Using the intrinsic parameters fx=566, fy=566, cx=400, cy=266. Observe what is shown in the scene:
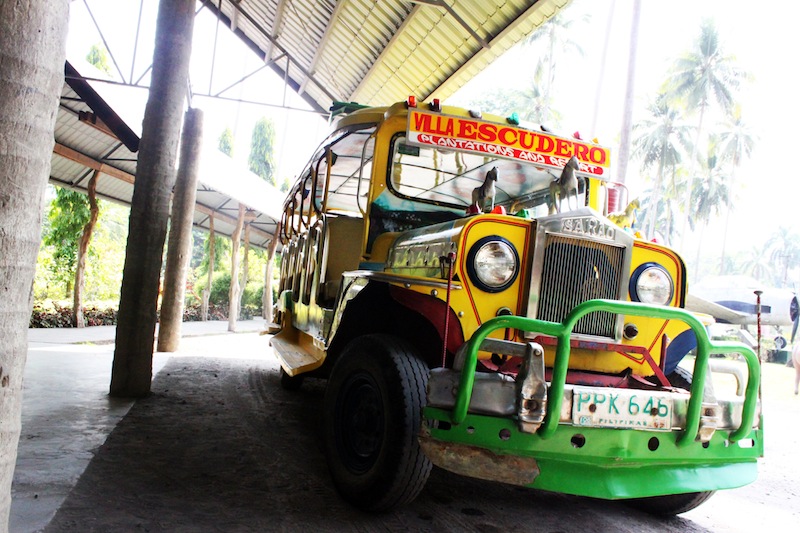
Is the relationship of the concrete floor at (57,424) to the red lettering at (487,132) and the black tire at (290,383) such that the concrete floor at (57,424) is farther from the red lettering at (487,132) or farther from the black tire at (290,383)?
the red lettering at (487,132)

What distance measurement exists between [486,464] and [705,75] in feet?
113

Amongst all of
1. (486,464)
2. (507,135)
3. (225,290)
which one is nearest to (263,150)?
(225,290)

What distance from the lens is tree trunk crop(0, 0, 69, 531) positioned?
1614 mm

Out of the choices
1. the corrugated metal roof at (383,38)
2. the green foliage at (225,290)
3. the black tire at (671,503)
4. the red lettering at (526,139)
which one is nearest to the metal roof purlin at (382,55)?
the corrugated metal roof at (383,38)

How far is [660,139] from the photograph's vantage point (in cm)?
3384

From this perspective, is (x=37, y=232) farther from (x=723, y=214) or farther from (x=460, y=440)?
(x=723, y=214)

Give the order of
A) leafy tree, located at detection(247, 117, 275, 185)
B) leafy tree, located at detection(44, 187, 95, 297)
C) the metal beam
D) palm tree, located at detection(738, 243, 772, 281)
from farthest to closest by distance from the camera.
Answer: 1. palm tree, located at detection(738, 243, 772, 281)
2. leafy tree, located at detection(247, 117, 275, 185)
3. leafy tree, located at detection(44, 187, 95, 297)
4. the metal beam

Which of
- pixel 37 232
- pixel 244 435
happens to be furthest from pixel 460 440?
pixel 244 435

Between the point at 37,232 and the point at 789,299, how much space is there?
1352 centimetres

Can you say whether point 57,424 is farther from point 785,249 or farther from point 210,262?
point 785,249

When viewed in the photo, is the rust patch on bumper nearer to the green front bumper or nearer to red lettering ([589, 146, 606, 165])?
the green front bumper

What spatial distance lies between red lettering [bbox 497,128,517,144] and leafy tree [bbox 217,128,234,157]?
89.6 feet

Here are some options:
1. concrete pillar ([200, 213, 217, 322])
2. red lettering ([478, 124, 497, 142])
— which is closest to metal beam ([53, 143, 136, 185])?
concrete pillar ([200, 213, 217, 322])

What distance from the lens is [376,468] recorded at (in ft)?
9.45
